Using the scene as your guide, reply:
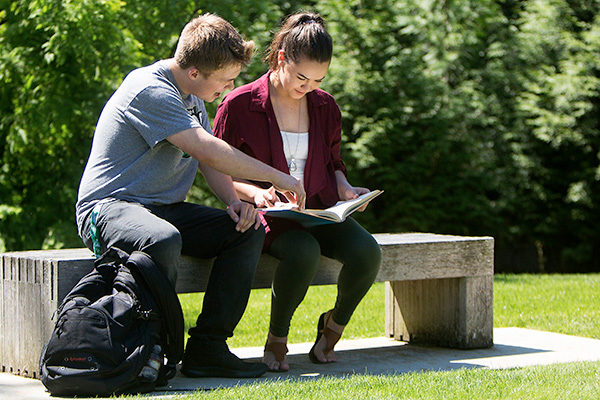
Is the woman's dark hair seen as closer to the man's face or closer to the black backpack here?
the man's face

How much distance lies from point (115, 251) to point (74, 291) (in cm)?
21

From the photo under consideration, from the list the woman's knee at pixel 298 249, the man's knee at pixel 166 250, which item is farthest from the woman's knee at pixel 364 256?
the man's knee at pixel 166 250

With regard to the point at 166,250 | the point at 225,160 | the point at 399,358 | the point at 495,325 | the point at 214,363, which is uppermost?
the point at 225,160

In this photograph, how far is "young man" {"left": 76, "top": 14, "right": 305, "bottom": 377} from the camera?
3422 millimetres

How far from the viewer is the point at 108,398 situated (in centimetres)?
311

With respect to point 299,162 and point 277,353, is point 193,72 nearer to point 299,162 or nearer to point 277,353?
point 299,162

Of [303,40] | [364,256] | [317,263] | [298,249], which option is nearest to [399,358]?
[364,256]

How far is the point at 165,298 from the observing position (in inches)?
128

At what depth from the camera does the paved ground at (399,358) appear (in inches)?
136

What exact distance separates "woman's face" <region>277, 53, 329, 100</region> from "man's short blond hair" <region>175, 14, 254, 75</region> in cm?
35

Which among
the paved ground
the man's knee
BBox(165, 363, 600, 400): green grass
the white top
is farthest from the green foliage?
BBox(165, 363, 600, 400): green grass

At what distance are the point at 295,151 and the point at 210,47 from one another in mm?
766

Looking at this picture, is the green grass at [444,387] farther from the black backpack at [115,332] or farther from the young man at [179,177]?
the young man at [179,177]

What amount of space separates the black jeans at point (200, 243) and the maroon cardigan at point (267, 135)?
1.19 ft
